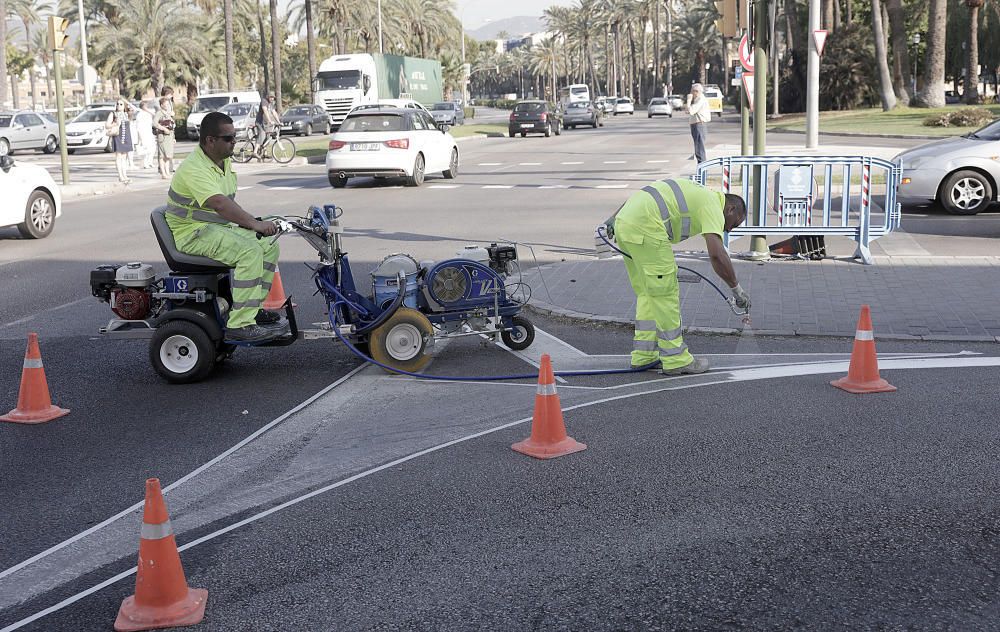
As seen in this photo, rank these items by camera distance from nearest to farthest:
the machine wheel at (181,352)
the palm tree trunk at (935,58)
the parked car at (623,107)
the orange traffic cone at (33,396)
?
the orange traffic cone at (33,396)
the machine wheel at (181,352)
the palm tree trunk at (935,58)
the parked car at (623,107)

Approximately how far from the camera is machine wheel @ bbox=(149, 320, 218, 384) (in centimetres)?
751

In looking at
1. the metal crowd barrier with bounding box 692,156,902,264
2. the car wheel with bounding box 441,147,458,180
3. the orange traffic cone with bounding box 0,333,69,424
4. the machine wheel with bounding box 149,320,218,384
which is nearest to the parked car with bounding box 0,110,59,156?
the car wheel with bounding box 441,147,458,180

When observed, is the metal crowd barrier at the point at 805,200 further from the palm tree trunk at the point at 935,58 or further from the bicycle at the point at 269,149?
the palm tree trunk at the point at 935,58

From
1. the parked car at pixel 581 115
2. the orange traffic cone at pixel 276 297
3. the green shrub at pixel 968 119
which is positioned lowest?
the orange traffic cone at pixel 276 297

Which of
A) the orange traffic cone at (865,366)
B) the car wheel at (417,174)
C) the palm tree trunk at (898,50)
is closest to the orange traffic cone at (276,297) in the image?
the orange traffic cone at (865,366)

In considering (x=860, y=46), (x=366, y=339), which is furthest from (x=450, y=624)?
(x=860, y=46)

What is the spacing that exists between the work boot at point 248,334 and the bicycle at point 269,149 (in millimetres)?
24343

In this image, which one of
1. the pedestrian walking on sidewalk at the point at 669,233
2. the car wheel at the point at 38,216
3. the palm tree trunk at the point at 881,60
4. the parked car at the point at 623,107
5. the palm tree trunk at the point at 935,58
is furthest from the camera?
the parked car at the point at 623,107

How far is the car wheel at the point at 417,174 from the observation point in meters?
22.7

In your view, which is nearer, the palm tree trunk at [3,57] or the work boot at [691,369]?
the work boot at [691,369]

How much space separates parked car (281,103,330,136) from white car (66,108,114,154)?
11.3 metres

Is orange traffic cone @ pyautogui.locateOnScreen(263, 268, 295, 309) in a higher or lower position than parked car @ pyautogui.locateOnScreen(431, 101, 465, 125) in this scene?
lower

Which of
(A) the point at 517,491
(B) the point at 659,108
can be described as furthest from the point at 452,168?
(B) the point at 659,108

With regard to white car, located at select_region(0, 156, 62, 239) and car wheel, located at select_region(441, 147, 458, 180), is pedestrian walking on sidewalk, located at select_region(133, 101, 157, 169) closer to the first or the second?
car wheel, located at select_region(441, 147, 458, 180)
